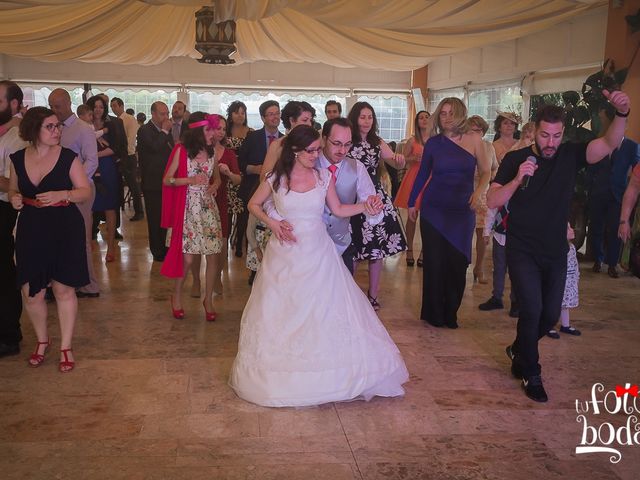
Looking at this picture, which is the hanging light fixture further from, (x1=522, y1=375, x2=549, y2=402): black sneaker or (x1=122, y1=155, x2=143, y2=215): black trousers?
(x1=522, y1=375, x2=549, y2=402): black sneaker

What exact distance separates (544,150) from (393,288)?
9.42ft

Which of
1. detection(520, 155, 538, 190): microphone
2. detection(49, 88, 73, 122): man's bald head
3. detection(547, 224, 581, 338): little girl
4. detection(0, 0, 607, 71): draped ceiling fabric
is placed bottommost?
detection(547, 224, 581, 338): little girl

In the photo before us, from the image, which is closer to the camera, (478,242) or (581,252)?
(478,242)

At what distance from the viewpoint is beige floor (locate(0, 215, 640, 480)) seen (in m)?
2.92

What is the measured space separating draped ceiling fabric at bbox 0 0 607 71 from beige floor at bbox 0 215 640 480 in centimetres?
289

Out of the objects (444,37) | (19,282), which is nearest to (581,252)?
(444,37)

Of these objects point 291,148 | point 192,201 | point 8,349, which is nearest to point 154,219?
point 192,201

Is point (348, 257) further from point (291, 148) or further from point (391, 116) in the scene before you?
point (391, 116)

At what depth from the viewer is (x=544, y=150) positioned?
3486 mm

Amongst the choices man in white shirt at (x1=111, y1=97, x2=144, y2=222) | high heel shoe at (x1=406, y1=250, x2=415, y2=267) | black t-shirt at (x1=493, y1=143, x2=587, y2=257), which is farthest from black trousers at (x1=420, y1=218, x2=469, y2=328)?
man in white shirt at (x1=111, y1=97, x2=144, y2=222)

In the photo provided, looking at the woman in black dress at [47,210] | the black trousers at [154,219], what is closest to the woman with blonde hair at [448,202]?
the woman in black dress at [47,210]

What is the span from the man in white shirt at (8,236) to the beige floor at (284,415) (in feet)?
0.51

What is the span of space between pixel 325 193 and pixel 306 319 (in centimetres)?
72

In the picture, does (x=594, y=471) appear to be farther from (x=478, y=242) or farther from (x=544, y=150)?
(x=478, y=242)
